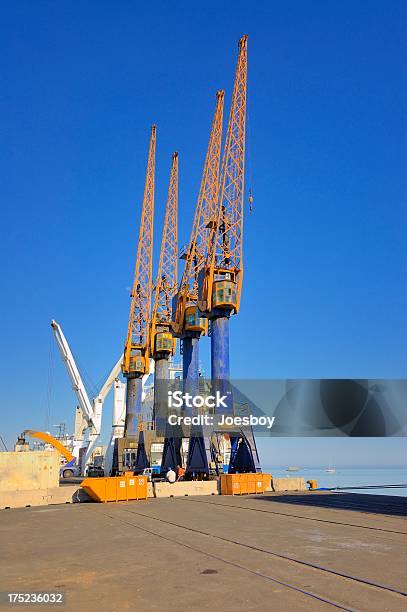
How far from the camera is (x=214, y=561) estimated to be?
12.0m

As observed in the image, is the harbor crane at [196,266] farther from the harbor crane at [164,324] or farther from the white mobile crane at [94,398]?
the white mobile crane at [94,398]

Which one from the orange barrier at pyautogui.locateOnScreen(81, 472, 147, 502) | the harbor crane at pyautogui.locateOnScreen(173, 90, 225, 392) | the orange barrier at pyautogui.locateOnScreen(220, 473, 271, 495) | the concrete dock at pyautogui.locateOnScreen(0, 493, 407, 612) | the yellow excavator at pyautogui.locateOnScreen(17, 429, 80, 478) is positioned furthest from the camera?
the yellow excavator at pyautogui.locateOnScreen(17, 429, 80, 478)

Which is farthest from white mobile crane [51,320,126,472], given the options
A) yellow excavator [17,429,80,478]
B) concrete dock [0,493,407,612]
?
concrete dock [0,493,407,612]

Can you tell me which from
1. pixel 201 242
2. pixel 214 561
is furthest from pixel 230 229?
pixel 214 561

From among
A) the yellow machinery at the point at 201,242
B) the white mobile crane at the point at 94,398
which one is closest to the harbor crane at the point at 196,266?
the yellow machinery at the point at 201,242

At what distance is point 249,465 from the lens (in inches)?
1725

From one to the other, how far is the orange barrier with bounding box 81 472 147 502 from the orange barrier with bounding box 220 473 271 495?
654cm

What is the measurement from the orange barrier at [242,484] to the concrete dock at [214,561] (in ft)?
50.8

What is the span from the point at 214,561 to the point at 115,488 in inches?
867

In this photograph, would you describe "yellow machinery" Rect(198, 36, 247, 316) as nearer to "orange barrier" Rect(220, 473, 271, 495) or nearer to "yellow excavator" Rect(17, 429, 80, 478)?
"orange barrier" Rect(220, 473, 271, 495)

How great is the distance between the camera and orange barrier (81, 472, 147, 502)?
31750 mm

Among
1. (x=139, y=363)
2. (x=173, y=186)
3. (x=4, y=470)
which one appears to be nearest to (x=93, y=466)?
(x=139, y=363)

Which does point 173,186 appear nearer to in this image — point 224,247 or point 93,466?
point 224,247

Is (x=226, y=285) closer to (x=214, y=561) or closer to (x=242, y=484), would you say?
(x=242, y=484)
